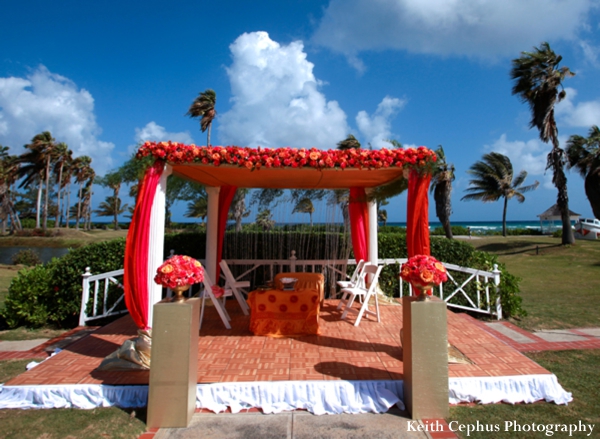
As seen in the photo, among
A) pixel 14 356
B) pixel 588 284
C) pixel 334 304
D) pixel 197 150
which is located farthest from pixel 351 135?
pixel 14 356

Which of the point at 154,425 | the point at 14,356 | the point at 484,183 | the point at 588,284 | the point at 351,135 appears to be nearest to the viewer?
the point at 154,425

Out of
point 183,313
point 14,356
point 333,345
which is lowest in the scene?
point 14,356

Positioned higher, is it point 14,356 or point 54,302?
point 54,302

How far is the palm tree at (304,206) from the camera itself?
6.90m

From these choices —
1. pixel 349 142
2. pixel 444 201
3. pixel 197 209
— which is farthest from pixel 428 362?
pixel 197 209

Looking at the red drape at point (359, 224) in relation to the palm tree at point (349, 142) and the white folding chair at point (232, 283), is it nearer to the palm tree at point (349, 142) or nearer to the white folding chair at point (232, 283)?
the white folding chair at point (232, 283)

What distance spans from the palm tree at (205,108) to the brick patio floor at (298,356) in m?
13.5

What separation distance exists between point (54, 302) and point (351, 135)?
1426 centimetres

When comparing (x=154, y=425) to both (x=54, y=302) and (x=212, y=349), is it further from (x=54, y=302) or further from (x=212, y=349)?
(x=54, y=302)

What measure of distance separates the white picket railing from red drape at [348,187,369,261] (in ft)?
1.68

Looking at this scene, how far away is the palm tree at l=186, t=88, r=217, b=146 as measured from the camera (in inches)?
658

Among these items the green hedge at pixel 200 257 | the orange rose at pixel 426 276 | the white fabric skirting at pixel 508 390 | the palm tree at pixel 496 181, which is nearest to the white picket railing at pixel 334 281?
the green hedge at pixel 200 257

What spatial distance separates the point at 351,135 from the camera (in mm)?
17297

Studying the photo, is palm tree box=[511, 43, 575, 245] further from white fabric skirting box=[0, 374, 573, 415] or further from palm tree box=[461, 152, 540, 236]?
white fabric skirting box=[0, 374, 573, 415]
